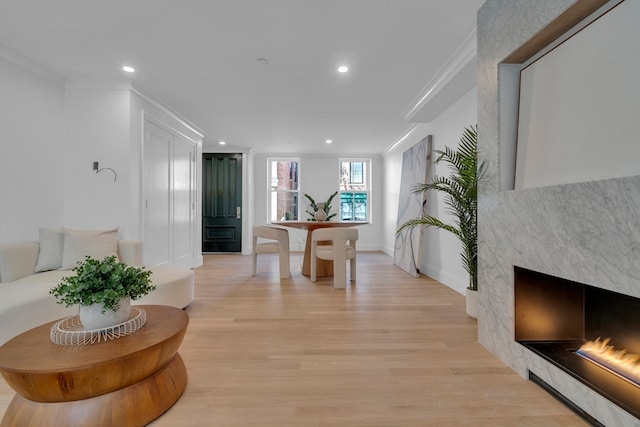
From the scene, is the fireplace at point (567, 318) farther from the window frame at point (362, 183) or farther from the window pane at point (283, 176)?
the window pane at point (283, 176)

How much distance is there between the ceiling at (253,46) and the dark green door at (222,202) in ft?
8.50

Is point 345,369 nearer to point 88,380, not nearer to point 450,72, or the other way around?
point 88,380

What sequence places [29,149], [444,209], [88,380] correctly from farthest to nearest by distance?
[444,209], [29,149], [88,380]

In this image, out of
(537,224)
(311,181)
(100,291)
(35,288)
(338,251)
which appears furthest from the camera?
(311,181)

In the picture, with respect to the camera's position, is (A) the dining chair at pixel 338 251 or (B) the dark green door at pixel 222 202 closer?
(A) the dining chair at pixel 338 251

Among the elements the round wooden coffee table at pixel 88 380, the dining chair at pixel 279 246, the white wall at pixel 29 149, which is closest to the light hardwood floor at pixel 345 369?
the round wooden coffee table at pixel 88 380

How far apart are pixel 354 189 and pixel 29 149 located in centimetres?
590

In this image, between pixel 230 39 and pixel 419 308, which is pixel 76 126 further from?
pixel 419 308

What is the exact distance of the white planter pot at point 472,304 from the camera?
261cm

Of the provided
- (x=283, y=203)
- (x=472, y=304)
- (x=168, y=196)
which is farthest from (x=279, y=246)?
(x=283, y=203)

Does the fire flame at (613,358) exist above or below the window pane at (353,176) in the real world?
below

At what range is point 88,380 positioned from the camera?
46.2 inches

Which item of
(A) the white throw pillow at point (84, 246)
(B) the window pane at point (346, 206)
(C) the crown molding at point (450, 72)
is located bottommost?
(A) the white throw pillow at point (84, 246)

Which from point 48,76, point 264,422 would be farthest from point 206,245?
point 264,422
